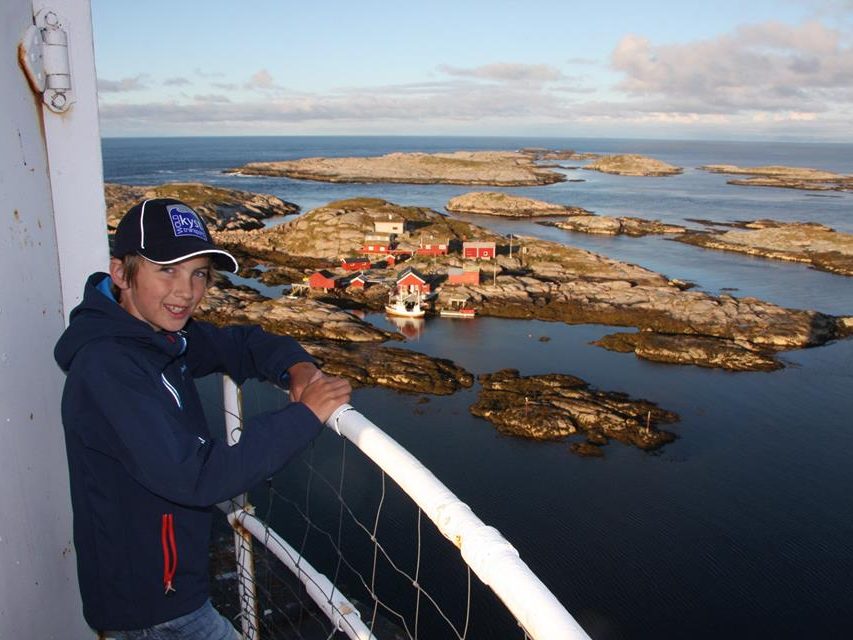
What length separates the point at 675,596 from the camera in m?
14.4

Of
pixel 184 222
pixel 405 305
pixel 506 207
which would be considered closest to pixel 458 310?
pixel 405 305

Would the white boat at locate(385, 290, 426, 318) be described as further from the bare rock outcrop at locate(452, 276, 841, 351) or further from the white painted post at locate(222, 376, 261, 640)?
the white painted post at locate(222, 376, 261, 640)

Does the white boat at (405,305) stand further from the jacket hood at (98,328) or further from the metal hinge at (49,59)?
the jacket hood at (98,328)

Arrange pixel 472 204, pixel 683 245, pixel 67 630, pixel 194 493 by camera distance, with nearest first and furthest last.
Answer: pixel 194 493 < pixel 67 630 < pixel 683 245 < pixel 472 204

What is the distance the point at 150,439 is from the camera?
1.50m

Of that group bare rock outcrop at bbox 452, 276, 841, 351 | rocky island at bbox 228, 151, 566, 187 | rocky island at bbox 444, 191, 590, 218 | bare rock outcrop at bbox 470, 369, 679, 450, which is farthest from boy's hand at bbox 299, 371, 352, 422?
rocky island at bbox 228, 151, 566, 187

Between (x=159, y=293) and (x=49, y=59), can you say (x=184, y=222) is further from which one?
(x=49, y=59)

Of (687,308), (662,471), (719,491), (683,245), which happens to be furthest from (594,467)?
(683,245)

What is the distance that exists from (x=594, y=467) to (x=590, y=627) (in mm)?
5958

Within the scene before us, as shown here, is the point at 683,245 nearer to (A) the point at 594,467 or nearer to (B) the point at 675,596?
(A) the point at 594,467

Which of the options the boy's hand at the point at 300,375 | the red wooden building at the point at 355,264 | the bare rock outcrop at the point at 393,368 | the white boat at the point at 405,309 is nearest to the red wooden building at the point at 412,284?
the white boat at the point at 405,309

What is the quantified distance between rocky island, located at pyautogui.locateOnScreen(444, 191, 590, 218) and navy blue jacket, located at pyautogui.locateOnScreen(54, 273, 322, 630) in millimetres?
65300

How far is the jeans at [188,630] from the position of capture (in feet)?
5.88

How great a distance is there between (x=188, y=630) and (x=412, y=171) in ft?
363
